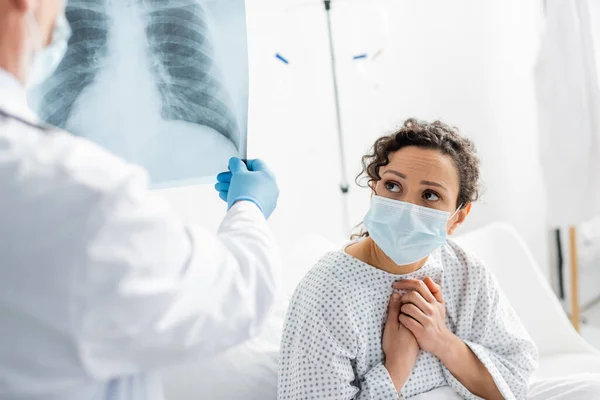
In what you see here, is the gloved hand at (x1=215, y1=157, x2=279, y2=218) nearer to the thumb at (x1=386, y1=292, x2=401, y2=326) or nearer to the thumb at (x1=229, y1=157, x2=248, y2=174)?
the thumb at (x1=229, y1=157, x2=248, y2=174)

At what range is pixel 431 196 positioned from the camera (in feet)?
4.99

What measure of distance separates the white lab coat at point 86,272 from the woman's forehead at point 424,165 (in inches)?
30.7

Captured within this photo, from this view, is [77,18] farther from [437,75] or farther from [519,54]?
[519,54]

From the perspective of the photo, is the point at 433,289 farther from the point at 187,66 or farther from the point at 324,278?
the point at 187,66

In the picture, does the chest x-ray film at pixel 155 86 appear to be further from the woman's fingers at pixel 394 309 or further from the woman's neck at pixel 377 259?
the woman's fingers at pixel 394 309

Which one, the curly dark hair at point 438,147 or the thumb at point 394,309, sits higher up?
the curly dark hair at point 438,147

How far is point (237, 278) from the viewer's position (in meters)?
0.87

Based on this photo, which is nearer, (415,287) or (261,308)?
(261,308)


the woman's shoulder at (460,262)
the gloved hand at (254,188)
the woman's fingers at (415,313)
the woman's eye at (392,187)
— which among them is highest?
the gloved hand at (254,188)


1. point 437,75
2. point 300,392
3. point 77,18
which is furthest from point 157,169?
point 437,75

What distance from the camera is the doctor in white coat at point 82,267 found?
721 millimetres

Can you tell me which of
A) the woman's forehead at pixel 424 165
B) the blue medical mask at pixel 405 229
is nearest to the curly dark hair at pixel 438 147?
the woman's forehead at pixel 424 165

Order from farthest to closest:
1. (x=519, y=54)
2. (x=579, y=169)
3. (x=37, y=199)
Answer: (x=519, y=54) → (x=579, y=169) → (x=37, y=199)

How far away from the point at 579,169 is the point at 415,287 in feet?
5.33
